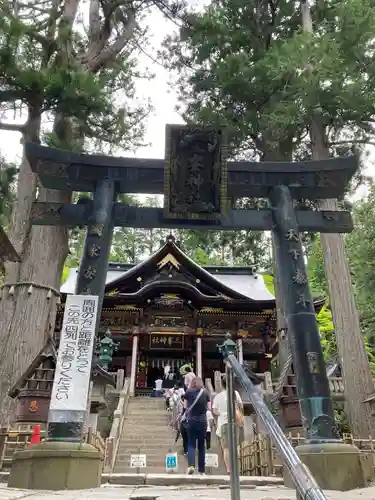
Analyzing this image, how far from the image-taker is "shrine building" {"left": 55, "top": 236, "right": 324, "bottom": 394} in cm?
1741

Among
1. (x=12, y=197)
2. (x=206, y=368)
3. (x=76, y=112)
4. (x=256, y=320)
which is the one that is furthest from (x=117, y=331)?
(x=76, y=112)

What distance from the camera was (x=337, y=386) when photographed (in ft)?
41.7

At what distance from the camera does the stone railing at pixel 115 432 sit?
8.84 meters

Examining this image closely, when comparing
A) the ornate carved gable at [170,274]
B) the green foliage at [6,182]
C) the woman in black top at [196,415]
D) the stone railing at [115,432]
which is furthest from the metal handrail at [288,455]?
the ornate carved gable at [170,274]

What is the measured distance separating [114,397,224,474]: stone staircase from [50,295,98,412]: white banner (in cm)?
438

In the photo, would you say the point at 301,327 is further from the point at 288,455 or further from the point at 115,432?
the point at 115,432

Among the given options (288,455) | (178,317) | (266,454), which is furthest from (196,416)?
(178,317)

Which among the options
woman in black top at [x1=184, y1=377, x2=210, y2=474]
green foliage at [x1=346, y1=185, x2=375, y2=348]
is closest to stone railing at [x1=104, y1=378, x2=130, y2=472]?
woman in black top at [x1=184, y1=377, x2=210, y2=474]

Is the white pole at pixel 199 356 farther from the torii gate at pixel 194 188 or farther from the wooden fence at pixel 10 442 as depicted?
the torii gate at pixel 194 188

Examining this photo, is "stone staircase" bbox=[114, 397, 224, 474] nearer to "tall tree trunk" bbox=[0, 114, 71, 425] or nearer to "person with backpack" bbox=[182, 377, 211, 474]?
"person with backpack" bbox=[182, 377, 211, 474]

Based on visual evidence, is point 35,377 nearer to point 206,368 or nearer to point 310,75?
point 310,75

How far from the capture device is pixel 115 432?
10164 millimetres

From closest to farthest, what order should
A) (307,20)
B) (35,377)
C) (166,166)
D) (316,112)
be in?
(166,166)
(35,377)
(316,112)
(307,20)

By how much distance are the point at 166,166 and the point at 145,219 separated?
2.83 ft
